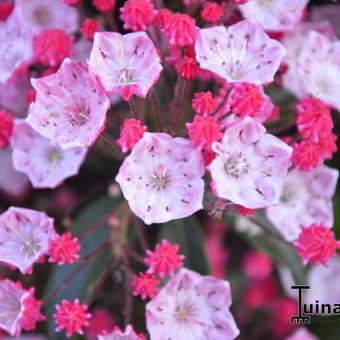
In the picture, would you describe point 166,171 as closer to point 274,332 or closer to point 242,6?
point 242,6

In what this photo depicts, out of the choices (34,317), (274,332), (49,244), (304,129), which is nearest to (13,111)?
(49,244)

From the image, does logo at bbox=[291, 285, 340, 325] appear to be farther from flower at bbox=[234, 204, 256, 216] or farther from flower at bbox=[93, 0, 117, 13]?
flower at bbox=[93, 0, 117, 13]

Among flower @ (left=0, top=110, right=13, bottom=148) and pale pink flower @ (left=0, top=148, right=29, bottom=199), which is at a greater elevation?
flower @ (left=0, top=110, right=13, bottom=148)

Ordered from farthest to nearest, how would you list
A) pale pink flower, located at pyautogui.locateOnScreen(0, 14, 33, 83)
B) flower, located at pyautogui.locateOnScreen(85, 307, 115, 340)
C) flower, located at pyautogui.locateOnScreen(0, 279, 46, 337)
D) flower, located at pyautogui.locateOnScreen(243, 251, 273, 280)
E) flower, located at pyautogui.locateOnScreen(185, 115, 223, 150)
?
flower, located at pyautogui.locateOnScreen(243, 251, 273, 280) < flower, located at pyautogui.locateOnScreen(85, 307, 115, 340) < pale pink flower, located at pyautogui.locateOnScreen(0, 14, 33, 83) < flower, located at pyautogui.locateOnScreen(0, 279, 46, 337) < flower, located at pyautogui.locateOnScreen(185, 115, 223, 150)

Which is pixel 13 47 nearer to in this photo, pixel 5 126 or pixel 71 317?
pixel 5 126

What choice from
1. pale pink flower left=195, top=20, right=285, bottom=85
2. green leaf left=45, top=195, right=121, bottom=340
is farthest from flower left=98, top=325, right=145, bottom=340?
pale pink flower left=195, top=20, right=285, bottom=85

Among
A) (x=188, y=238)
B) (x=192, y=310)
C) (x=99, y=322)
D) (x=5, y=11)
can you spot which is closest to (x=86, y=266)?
(x=99, y=322)

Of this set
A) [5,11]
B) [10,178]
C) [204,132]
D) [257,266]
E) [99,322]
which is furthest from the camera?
[257,266]
